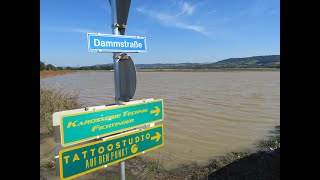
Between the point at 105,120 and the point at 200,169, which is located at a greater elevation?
the point at 105,120

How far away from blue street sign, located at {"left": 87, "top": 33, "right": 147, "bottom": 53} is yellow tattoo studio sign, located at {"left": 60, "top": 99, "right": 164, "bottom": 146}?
25.7 inches

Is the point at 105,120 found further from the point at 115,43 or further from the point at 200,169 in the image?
the point at 200,169

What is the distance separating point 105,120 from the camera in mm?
3025

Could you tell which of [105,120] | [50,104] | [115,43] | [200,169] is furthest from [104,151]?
[50,104]

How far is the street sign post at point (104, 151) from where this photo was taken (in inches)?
107

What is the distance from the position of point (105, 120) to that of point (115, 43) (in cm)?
89

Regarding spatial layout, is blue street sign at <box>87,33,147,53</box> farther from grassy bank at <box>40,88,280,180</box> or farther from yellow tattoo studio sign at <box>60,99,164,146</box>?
grassy bank at <box>40,88,280,180</box>

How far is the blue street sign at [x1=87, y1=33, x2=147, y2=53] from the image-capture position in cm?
313
